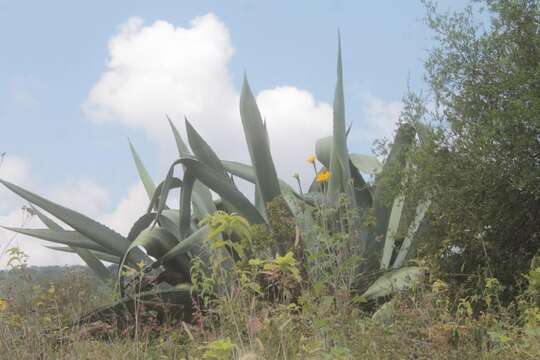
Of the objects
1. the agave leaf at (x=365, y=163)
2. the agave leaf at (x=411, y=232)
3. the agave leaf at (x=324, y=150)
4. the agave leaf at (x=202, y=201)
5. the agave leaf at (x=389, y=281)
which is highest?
the agave leaf at (x=324, y=150)

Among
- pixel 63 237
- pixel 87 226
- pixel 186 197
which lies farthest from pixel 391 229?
pixel 63 237

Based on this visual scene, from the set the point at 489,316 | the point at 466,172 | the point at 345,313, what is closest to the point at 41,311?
the point at 345,313

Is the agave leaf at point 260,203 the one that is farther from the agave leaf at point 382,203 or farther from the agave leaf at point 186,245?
the agave leaf at point 382,203

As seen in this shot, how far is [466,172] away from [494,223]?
60cm

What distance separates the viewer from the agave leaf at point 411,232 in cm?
744

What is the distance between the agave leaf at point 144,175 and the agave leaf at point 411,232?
3.57 m

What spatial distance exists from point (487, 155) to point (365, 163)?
79.9 inches

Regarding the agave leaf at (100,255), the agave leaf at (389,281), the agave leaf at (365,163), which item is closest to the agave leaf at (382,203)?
the agave leaf at (365,163)

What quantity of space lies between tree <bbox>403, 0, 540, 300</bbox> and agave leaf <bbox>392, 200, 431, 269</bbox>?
0.17 meters

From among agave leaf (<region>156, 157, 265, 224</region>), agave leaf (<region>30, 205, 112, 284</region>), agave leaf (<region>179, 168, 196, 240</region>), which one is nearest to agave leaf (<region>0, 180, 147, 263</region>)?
agave leaf (<region>179, 168, 196, 240</region>)

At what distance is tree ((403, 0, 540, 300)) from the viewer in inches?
261

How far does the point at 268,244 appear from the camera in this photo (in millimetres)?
6586

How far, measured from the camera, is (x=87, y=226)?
7703 millimetres

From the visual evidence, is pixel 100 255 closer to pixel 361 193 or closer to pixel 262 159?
pixel 262 159
